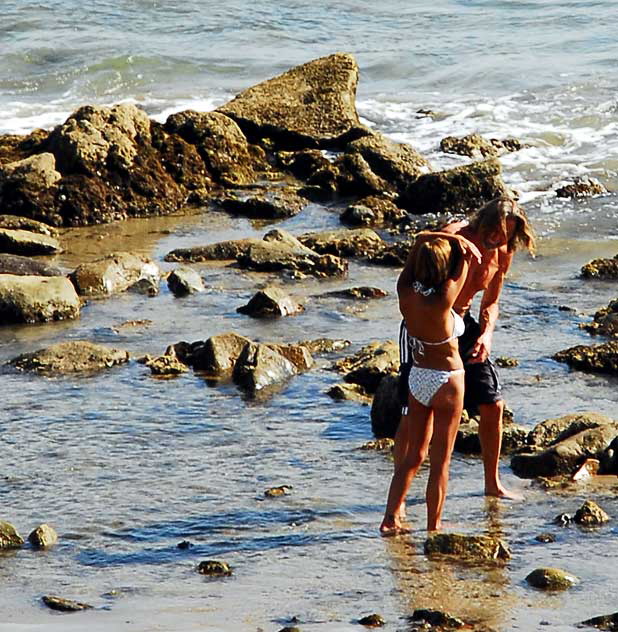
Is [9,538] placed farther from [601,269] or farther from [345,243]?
[601,269]

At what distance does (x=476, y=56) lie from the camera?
84.2 feet

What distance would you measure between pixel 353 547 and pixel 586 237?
8620 mm

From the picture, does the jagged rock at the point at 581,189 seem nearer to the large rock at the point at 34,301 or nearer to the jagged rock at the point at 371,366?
the jagged rock at the point at 371,366

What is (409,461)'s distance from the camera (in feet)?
22.5

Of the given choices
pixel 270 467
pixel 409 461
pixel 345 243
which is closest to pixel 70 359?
pixel 270 467

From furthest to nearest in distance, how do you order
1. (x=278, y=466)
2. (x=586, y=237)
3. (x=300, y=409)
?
(x=586, y=237), (x=300, y=409), (x=278, y=466)

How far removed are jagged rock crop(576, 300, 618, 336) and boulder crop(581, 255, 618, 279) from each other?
1445mm

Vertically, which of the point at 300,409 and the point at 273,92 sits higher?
the point at 273,92

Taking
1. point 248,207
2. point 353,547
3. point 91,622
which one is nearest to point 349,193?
point 248,207

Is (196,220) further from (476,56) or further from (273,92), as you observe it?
(476,56)

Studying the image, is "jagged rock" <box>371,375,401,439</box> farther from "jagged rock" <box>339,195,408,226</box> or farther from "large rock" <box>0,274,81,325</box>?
"jagged rock" <box>339,195,408,226</box>

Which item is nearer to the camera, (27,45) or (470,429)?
(470,429)

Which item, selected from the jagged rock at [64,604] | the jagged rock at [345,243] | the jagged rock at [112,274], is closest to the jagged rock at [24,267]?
the jagged rock at [112,274]

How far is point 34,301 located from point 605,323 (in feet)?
15.4
